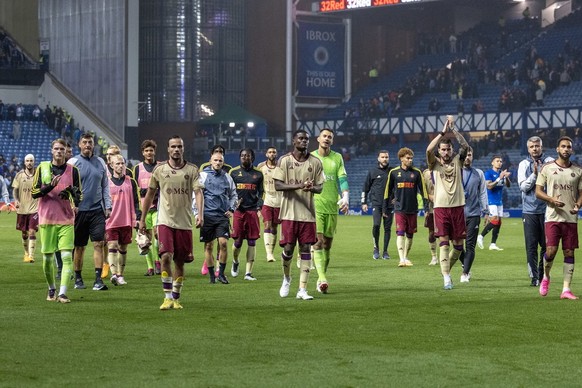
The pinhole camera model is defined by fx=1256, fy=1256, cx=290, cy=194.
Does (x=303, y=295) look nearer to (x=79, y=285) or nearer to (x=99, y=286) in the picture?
(x=99, y=286)

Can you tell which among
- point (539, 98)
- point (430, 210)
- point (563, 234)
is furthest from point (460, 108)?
point (563, 234)

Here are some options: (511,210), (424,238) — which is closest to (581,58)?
(511,210)

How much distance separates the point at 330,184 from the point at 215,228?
2452 millimetres

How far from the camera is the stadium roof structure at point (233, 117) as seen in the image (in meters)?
68.4

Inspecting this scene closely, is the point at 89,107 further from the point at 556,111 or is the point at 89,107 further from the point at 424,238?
the point at 424,238

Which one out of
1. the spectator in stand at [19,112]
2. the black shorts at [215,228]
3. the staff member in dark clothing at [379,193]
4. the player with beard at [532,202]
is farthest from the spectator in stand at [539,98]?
the black shorts at [215,228]

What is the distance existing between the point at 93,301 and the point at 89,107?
189ft

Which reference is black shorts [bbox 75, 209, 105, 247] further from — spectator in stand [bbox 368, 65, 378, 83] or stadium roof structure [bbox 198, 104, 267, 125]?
spectator in stand [bbox 368, 65, 378, 83]

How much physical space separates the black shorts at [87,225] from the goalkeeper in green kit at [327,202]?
3.18 meters

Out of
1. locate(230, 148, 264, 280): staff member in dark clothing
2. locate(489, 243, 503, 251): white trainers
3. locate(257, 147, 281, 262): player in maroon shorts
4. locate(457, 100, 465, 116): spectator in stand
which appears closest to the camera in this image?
locate(230, 148, 264, 280): staff member in dark clothing

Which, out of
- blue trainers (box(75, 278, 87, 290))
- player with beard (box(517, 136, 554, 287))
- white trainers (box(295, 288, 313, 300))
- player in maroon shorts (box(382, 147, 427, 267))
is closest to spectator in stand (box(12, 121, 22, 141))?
player in maroon shorts (box(382, 147, 427, 267))

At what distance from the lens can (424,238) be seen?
35.2 meters

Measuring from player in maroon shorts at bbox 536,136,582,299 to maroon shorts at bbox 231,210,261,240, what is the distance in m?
5.88

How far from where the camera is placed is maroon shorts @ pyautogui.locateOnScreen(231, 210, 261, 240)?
843 inches
